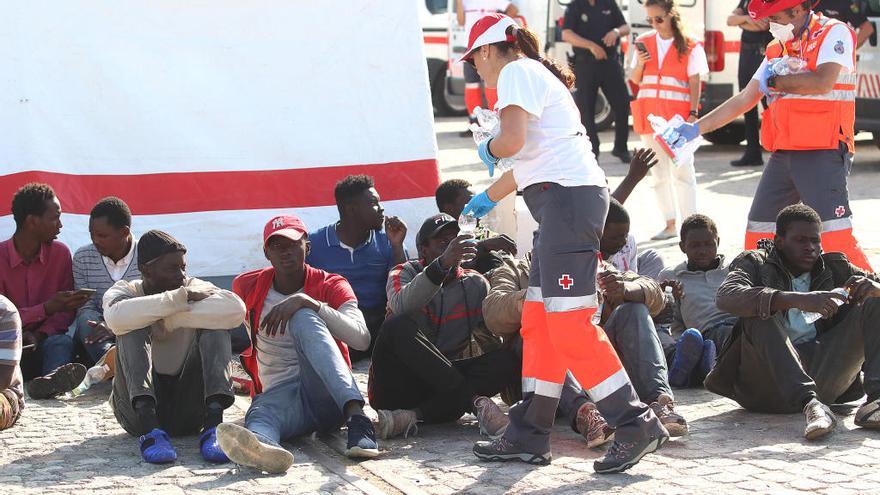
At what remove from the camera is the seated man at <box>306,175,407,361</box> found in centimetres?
700

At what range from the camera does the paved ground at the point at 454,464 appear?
15.5 ft

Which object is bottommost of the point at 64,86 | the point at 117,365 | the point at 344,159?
the point at 117,365

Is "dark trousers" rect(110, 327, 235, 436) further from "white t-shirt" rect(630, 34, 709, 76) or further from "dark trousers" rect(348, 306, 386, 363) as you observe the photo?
"white t-shirt" rect(630, 34, 709, 76)

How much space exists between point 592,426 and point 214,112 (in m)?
3.53

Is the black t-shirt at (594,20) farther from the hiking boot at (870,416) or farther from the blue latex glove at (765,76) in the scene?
the hiking boot at (870,416)

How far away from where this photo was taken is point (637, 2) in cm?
1447

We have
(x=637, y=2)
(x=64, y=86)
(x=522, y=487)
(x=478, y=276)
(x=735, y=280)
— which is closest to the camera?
(x=522, y=487)

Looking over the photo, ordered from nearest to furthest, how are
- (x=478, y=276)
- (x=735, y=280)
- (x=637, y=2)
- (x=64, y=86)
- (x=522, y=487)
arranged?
(x=522, y=487) → (x=735, y=280) → (x=478, y=276) → (x=64, y=86) → (x=637, y=2)

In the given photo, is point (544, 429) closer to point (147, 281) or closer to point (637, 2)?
point (147, 281)

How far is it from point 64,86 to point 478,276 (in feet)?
10.1

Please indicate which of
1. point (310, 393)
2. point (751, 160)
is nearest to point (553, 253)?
point (310, 393)

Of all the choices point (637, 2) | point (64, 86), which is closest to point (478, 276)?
point (64, 86)

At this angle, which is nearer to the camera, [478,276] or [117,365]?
[117,365]

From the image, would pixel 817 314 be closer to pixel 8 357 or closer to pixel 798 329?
pixel 798 329
